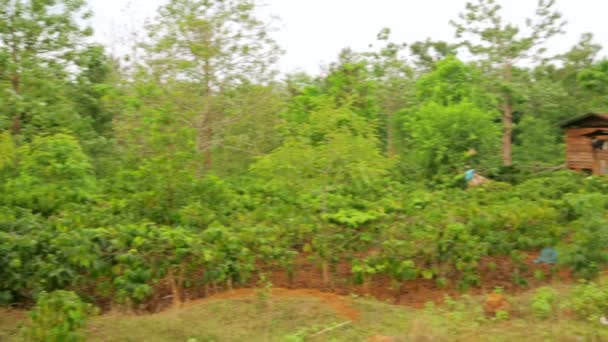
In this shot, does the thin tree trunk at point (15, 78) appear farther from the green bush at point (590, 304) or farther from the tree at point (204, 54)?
the green bush at point (590, 304)

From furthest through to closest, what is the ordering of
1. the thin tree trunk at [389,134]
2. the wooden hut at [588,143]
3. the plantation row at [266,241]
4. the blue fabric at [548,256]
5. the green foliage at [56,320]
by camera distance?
1. the thin tree trunk at [389,134]
2. the wooden hut at [588,143]
3. the blue fabric at [548,256]
4. the plantation row at [266,241]
5. the green foliage at [56,320]

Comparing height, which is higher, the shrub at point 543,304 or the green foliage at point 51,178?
the green foliage at point 51,178

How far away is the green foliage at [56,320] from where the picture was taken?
15.6 feet

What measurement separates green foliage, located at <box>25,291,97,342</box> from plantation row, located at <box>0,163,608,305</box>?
1073 millimetres

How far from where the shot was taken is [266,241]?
22.2 ft

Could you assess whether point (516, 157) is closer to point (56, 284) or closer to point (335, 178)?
point (335, 178)

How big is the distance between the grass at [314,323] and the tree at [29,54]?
4.34 metres

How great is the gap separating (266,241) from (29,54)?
5.78 meters

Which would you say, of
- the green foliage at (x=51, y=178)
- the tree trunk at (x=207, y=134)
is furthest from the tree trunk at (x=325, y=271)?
the tree trunk at (x=207, y=134)

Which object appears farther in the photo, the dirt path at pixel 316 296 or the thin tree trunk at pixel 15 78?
the thin tree trunk at pixel 15 78

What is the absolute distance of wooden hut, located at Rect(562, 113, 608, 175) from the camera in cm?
Result: 1569

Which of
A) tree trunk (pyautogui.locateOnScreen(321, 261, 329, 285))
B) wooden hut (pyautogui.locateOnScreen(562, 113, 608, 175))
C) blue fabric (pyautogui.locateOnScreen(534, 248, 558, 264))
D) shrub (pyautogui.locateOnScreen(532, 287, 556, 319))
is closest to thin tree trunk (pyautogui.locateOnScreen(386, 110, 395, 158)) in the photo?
wooden hut (pyautogui.locateOnScreen(562, 113, 608, 175))

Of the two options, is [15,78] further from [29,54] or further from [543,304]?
[543,304]

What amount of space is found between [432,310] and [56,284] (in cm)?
388
